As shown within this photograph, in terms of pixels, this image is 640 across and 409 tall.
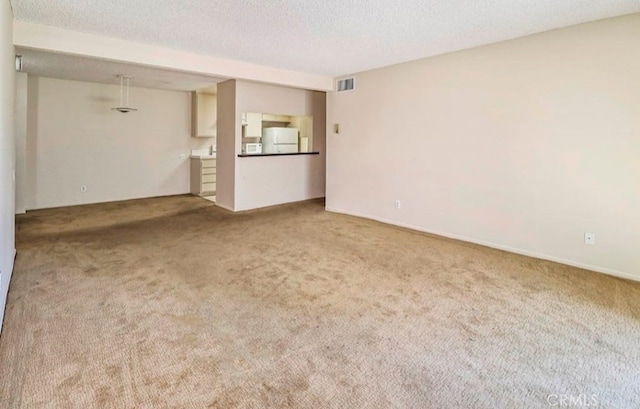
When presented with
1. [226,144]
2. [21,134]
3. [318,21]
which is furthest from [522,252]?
[21,134]

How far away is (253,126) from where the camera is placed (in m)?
8.48

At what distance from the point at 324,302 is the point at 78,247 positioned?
3.25 metres

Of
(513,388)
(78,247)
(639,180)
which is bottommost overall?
(513,388)

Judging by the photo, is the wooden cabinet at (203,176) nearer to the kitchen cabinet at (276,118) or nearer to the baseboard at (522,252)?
the kitchen cabinet at (276,118)

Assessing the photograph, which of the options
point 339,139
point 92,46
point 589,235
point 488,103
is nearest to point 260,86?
point 339,139

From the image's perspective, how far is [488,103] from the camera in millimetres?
4480

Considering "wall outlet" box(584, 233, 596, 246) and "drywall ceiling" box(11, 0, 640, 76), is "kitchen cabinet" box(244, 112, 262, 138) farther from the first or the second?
"wall outlet" box(584, 233, 596, 246)

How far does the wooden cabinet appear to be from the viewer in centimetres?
830

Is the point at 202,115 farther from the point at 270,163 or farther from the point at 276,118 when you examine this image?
the point at 270,163

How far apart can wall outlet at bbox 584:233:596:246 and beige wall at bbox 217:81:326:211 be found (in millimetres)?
5082

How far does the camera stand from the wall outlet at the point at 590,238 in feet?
12.4

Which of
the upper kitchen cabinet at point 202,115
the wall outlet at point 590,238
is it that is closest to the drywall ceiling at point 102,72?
the upper kitchen cabinet at point 202,115

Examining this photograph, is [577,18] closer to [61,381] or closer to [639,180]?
[639,180]

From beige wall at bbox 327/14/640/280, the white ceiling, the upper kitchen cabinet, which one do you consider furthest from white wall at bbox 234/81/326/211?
the upper kitchen cabinet
